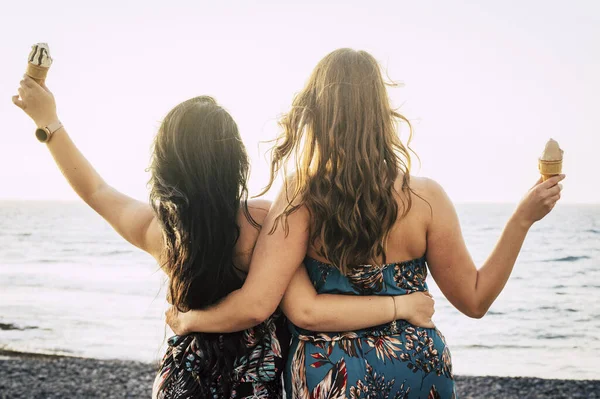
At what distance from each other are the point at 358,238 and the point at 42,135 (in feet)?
4.76

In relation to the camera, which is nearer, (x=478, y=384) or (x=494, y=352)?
(x=478, y=384)

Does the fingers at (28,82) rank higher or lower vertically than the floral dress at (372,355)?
higher

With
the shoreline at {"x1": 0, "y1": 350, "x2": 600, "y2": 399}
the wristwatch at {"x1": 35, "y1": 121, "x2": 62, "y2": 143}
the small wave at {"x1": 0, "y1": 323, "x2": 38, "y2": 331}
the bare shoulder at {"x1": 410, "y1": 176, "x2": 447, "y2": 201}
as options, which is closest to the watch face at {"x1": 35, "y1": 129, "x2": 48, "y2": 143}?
the wristwatch at {"x1": 35, "y1": 121, "x2": 62, "y2": 143}

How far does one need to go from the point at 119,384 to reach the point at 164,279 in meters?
6.56

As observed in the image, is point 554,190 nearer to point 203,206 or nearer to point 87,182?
point 203,206

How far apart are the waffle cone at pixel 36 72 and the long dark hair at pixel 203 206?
24.3 inches

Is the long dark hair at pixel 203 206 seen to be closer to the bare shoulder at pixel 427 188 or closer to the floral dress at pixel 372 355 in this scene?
the floral dress at pixel 372 355

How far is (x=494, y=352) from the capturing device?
38.1 ft

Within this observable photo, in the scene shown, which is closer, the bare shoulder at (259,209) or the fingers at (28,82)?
the bare shoulder at (259,209)

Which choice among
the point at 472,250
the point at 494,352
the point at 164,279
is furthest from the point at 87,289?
the point at 472,250

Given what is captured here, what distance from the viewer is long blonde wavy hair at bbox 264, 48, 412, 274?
6.93 ft

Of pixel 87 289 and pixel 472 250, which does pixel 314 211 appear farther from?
pixel 472 250

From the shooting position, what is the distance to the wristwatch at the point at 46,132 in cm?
260

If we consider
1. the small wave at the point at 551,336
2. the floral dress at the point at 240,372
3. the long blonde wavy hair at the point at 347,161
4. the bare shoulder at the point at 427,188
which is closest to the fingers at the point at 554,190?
the bare shoulder at the point at 427,188
